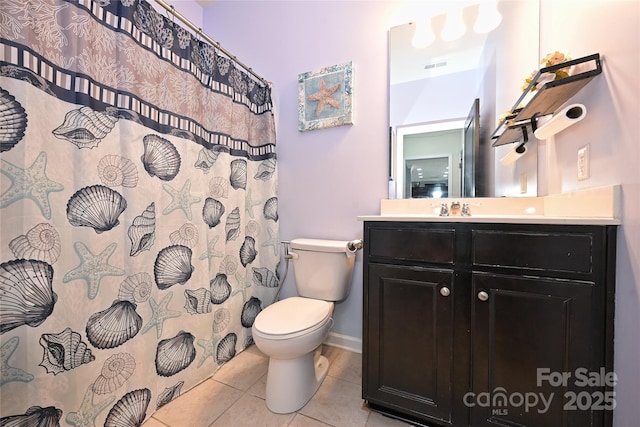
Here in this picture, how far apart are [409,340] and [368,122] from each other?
129cm

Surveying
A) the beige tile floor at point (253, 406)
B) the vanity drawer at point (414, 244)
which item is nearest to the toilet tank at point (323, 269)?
the vanity drawer at point (414, 244)

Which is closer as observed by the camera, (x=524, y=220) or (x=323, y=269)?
(x=524, y=220)

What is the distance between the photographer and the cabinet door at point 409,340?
1.01 metres

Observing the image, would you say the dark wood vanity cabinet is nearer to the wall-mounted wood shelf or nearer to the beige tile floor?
the beige tile floor

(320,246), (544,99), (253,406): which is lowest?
(253,406)

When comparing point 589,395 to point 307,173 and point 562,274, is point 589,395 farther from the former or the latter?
point 307,173

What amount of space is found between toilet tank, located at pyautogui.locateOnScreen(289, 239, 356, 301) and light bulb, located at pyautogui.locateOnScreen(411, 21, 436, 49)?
Result: 1.32m

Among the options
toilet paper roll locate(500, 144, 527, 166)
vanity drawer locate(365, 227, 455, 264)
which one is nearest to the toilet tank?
vanity drawer locate(365, 227, 455, 264)

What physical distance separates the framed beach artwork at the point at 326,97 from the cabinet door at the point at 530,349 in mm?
1269

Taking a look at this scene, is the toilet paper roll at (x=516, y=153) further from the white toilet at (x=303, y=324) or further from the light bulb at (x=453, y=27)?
the white toilet at (x=303, y=324)

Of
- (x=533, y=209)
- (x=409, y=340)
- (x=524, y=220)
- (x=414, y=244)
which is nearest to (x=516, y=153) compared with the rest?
(x=533, y=209)

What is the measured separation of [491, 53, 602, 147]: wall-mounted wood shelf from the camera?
847 millimetres

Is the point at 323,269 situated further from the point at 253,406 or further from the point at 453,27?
the point at 453,27

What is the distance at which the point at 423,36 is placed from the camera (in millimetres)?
1536
